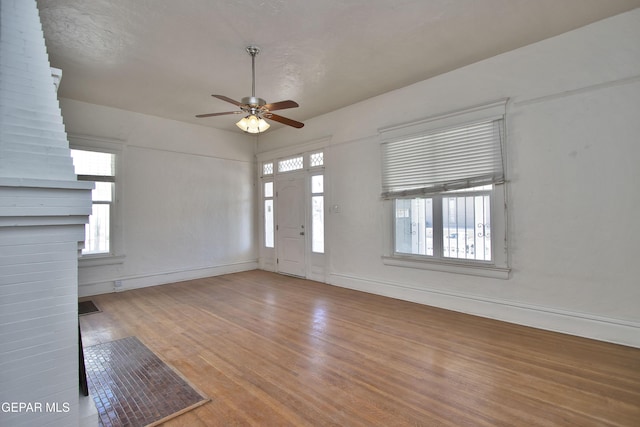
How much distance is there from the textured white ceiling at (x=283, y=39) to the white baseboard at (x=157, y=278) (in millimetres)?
3075

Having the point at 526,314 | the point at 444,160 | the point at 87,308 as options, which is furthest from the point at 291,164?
the point at 526,314

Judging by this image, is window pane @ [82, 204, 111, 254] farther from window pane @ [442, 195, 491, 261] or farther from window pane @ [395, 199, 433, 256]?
window pane @ [442, 195, 491, 261]

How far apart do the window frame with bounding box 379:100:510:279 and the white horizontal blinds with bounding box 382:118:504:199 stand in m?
0.08

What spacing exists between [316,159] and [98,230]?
3.98 meters

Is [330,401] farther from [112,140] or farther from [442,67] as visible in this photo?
[112,140]

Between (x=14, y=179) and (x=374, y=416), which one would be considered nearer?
(x=14, y=179)

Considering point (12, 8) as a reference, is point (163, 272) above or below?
below

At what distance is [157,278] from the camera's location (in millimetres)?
5910

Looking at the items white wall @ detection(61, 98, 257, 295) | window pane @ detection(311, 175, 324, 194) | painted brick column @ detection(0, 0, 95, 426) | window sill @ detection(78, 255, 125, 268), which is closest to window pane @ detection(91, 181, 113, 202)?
white wall @ detection(61, 98, 257, 295)

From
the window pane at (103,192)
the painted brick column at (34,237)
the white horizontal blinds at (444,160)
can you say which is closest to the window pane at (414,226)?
the white horizontal blinds at (444,160)

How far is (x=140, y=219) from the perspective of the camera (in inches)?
225

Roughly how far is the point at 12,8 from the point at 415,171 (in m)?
4.23

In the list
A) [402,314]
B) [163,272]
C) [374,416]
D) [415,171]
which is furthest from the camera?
[163,272]

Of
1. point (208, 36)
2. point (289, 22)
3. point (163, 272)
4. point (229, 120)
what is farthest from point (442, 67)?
point (163, 272)
